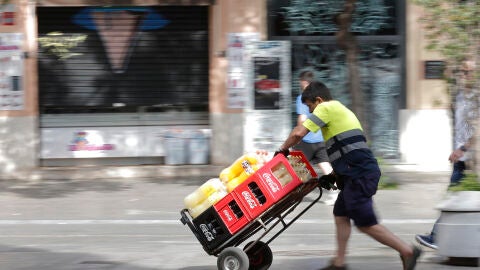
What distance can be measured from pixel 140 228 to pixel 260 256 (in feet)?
9.98

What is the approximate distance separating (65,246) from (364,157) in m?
3.67

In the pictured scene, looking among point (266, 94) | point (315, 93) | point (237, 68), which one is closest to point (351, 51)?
point (266, 94)

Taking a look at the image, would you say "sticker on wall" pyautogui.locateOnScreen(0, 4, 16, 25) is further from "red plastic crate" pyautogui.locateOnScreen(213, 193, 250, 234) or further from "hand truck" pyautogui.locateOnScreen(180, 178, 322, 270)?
"red plastic crate" pyautogui.locateOnScreen(213, 193, 250, 234)

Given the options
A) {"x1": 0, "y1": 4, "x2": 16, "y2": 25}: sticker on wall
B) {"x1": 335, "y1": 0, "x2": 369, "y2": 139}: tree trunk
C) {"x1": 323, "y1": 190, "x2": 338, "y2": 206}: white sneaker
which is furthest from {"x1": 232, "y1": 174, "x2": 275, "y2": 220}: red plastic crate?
{"x1": 0, "y1": 4, "x2": 16, "y2": 25}: sticker on wall

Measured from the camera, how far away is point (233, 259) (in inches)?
268

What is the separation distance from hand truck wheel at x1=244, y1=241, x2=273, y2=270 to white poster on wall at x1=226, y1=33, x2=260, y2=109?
7.13 metres

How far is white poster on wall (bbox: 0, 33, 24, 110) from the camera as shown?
14031mm

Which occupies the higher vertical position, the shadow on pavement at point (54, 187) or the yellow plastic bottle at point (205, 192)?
the yellow plastic bottle at point (205, 192)

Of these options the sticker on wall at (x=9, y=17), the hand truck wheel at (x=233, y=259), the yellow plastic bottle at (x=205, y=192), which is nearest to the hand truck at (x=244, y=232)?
the hand truck wheel at (x=233, y=259)

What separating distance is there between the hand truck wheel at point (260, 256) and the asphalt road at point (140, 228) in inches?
11.9

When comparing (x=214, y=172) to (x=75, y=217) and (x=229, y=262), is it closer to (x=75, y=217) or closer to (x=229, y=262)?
(x=75, y=217)

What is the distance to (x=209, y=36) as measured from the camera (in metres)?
14.4

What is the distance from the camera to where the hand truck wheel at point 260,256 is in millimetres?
7207

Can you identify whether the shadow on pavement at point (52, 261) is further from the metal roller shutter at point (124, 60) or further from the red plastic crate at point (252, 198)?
the metal roller shutter at point (124, 60)
